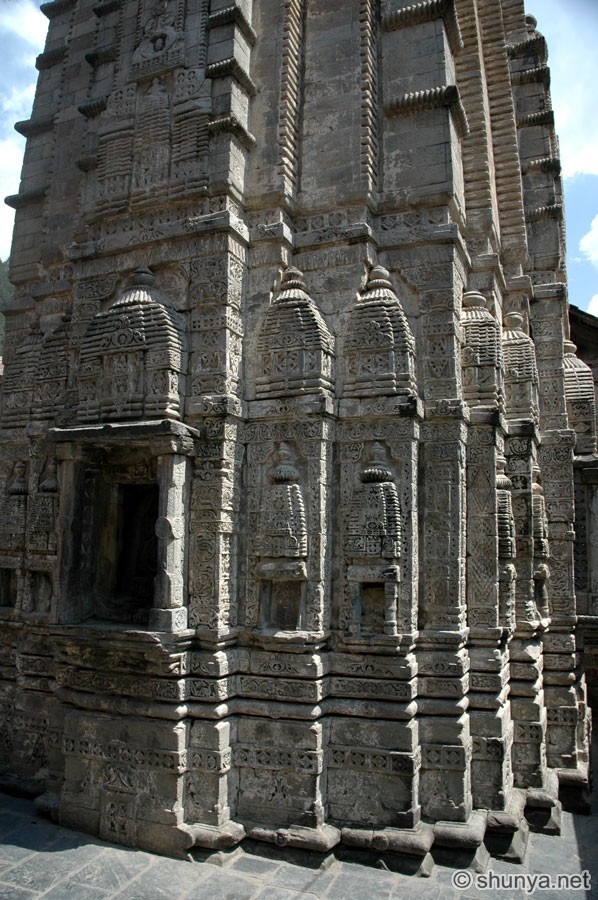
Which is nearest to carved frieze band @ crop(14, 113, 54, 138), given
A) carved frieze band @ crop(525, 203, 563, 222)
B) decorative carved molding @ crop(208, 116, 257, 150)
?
decorative carved molding @ crop(208, 116, 257, 150)

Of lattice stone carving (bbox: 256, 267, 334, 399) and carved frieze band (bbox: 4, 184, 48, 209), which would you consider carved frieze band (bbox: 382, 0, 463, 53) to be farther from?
carved frieze band (bbox: 4, 184, 48, 209)

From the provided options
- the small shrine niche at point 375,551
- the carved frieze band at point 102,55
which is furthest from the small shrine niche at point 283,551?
the carved frieze band at point 102,55

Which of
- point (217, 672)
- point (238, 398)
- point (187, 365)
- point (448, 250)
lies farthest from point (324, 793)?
point (448, 250)

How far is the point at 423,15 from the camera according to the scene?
853 cm

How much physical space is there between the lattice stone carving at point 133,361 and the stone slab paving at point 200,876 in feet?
14.5

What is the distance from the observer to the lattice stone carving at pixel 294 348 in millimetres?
7422

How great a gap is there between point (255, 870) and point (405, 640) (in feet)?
8.49

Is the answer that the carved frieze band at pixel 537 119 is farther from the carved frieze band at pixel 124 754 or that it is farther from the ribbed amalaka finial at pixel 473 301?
the carved frieze band at pixel 124 754

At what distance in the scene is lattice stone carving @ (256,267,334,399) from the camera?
24.3 feet

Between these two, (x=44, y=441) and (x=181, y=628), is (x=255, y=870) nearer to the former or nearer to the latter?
(x=181, y=628)

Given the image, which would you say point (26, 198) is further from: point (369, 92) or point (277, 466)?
point (277, 466)

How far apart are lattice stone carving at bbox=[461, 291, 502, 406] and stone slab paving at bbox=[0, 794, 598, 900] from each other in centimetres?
508

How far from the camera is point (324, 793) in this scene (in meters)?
6.90

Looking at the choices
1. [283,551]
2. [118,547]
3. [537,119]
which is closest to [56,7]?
[537,119]
